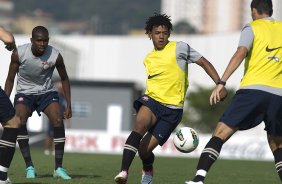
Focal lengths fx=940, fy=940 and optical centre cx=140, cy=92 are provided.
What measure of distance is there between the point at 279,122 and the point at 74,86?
194 feet

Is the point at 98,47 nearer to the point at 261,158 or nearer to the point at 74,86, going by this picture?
the point at 74,86

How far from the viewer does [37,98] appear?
14.7 meters

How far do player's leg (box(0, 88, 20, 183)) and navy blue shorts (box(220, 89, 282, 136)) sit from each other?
2.63 metres

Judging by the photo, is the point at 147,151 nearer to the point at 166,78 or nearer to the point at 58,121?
the point at 166,78

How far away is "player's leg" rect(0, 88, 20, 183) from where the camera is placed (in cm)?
1159

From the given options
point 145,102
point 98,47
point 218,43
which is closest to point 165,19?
point 145,102

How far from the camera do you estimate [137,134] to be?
12.6 meters

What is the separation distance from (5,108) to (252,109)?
302 centimetres

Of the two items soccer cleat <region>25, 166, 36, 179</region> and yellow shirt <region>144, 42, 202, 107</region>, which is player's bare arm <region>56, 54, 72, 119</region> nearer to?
soccer cleat <region>25, 166, 36, 179</region>

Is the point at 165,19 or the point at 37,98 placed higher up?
the point at 165,19

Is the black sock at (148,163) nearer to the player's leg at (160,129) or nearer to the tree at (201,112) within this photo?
the player's leg at (160,129)

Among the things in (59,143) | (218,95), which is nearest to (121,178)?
(218,95)

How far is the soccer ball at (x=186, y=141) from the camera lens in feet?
43.0

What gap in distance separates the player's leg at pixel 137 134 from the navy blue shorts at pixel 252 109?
1768 millimetres
